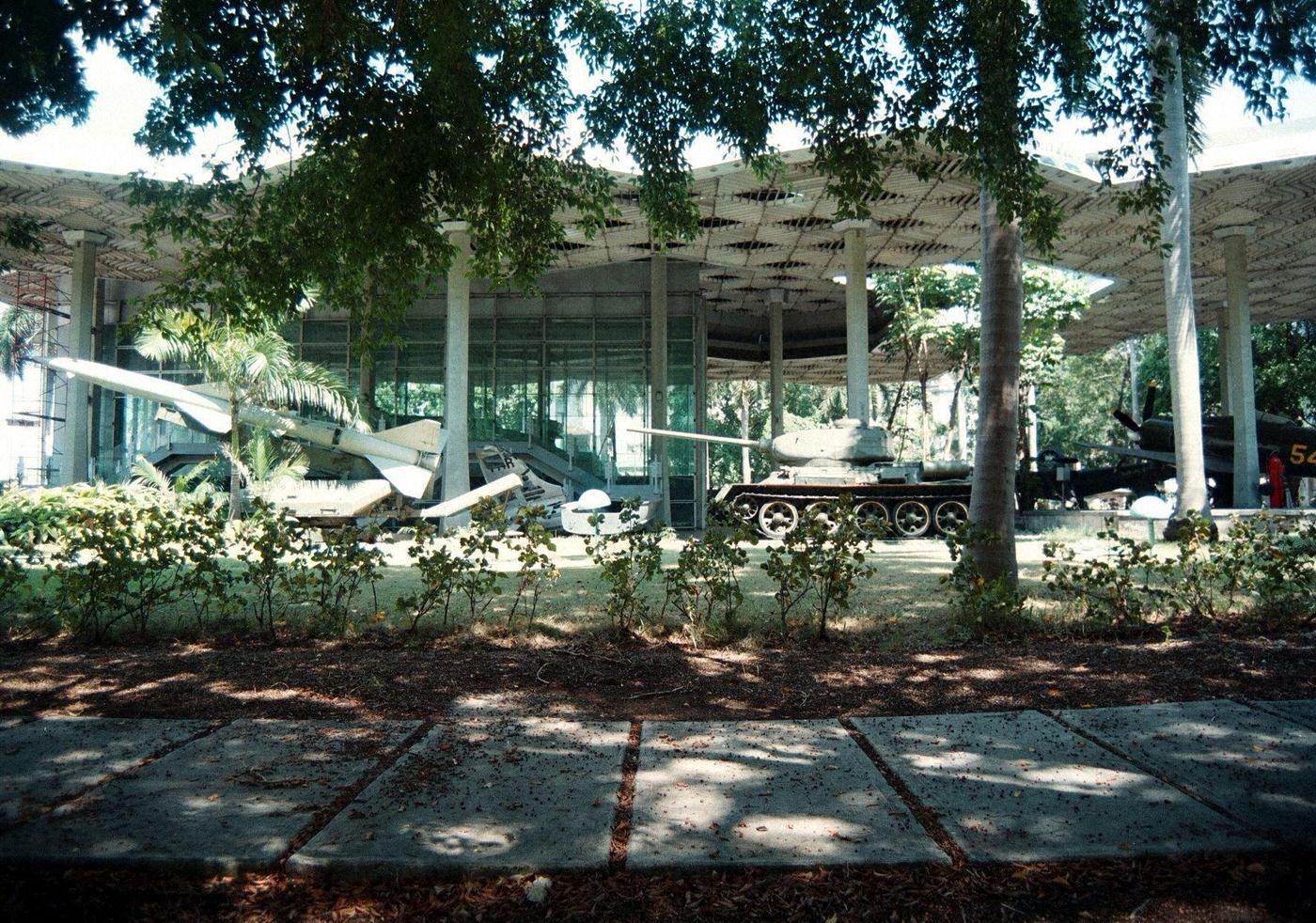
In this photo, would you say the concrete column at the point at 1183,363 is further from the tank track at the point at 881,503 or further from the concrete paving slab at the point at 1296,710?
the concrete paving slab at the point at 1296,710

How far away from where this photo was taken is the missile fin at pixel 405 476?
20891 millimetres

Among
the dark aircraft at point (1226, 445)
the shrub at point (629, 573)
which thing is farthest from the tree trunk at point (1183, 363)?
the shrub at point (629, 573)

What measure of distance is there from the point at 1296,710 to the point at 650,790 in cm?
291

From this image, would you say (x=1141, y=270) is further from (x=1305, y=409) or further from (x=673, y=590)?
(x=673, y=590)

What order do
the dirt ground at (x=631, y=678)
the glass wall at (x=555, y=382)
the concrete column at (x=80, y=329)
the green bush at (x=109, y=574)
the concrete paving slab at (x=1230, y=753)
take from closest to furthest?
1. the concrete paving slab at (x=1230, y=753)
2. the dirt ground at (x=631, y=678)
3. the green bush at (x=109, y=574)
4. the concrete column at (x=80, y=329)
5. the glass wall at (x=555, y=382)

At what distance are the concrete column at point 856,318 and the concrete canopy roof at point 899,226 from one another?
637 millimetres

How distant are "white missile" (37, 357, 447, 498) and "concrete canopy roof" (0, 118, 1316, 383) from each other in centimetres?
368

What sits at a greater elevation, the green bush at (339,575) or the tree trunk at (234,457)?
the tree trunk at (234,457)

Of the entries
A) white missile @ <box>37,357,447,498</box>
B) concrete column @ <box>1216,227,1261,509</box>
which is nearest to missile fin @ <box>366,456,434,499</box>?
white missile @ <box>37,357,447,498</box>

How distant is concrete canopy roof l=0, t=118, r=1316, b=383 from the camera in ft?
66.8

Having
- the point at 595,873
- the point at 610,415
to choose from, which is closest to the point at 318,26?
the point at 595,873

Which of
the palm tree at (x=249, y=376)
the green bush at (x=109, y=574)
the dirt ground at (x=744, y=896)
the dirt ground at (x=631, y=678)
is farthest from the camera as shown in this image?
the palm tree at (x=249, y=376)

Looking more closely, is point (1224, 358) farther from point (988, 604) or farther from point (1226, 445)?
point (988, 604)

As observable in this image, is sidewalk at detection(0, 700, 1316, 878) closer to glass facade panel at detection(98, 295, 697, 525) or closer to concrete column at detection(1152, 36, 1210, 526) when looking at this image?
concrete column at detection(1152, 36, 1210, 526)
